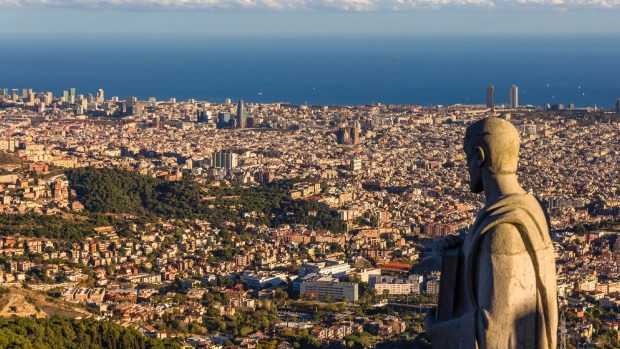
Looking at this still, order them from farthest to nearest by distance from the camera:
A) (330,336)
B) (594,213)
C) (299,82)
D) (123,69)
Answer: (123,69) → (299,82) → (594,213) → (330,336)

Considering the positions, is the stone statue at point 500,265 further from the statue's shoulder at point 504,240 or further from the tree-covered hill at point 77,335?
the tree-covered hill at point 77,335

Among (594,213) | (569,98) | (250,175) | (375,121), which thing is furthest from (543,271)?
(569,98)

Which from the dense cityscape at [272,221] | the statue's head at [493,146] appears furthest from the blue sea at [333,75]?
the statue's head at [493,146]

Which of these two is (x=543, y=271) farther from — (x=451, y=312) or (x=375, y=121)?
(x=375, y=121)

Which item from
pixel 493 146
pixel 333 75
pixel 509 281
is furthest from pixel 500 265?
pixel 333 75

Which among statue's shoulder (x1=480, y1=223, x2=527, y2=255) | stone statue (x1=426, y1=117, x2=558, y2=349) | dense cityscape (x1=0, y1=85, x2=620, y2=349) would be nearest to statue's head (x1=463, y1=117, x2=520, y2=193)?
stone statue (x1=426, y1=117, x2=558, y2=349)
